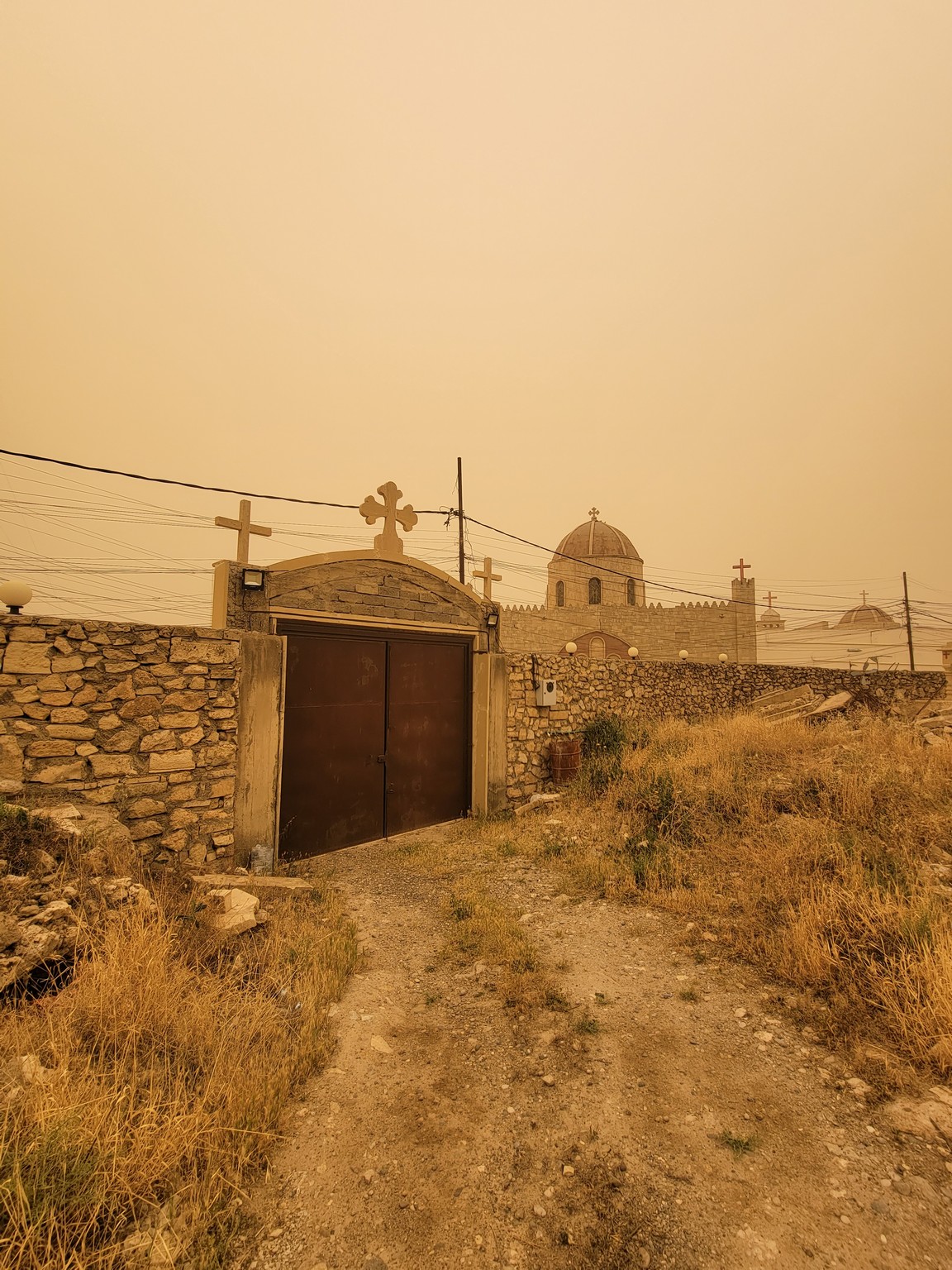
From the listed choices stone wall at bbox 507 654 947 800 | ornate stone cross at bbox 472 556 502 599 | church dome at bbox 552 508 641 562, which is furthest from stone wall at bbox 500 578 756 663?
ornate stone cross at bbox 472 556 502 599

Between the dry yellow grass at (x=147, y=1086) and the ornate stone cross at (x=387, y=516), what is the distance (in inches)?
195

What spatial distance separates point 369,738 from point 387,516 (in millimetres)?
3095

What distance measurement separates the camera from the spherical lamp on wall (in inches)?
187

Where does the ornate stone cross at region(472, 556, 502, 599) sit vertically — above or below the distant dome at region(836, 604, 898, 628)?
below

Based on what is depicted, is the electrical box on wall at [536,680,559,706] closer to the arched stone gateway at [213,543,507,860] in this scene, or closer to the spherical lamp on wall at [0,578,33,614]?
the arched stone gateway at [213,543,507,860]

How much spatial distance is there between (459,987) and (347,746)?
146 inches

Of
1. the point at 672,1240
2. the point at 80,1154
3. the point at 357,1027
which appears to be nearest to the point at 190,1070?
the point at 80,1154

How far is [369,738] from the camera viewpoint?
24.1 feet

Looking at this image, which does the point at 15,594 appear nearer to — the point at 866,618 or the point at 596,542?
the point at 596,542

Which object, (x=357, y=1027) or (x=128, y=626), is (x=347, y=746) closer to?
(x=128, y=626)

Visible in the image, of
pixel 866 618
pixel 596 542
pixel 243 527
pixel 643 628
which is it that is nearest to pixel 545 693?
pixel 243 527

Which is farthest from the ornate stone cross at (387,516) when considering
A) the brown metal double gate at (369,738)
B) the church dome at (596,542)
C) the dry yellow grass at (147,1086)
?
the church dome at (596,542)

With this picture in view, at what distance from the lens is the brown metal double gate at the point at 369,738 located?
6.64 meters

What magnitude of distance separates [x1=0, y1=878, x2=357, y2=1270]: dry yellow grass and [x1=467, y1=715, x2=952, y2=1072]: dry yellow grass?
10.2ft
